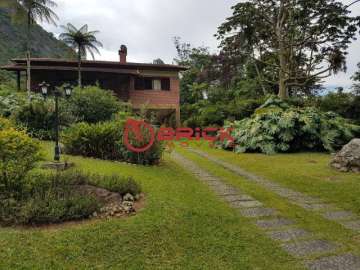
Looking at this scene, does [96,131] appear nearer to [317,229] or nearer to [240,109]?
[317,229]

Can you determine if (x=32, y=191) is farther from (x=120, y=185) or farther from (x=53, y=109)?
(x=53, y=109)

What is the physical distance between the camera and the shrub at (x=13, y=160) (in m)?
4.10

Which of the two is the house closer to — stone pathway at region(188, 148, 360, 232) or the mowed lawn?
stone pathway at region(188, 148, 360, 232)

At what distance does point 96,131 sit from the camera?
848 cm

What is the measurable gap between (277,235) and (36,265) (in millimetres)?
2982

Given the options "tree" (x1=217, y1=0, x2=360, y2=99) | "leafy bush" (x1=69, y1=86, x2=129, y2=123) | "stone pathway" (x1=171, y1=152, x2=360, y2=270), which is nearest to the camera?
"stone pathway" (x1=171, y1=152, x2=360, y2=270)

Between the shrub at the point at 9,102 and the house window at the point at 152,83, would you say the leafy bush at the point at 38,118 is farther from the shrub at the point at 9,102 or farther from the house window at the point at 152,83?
the house window at the point at 152,83

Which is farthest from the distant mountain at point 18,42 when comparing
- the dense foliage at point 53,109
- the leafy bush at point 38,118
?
the leafy bush at point 38,118

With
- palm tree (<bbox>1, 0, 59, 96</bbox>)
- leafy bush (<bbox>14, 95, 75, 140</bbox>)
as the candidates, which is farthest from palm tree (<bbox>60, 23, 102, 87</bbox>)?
leafy bush (<bbox>14, 95, 75, 140</bbox>)

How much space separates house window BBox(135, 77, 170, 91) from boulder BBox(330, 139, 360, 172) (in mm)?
14455

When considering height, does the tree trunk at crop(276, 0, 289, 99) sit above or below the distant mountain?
below

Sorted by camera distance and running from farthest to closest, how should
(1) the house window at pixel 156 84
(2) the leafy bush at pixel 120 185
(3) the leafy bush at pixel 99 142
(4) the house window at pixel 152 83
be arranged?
1. (1) the house window at pixel 156 84
2. (4) the house window at pixel 152 83
3. (3) the leafy bush at pixel 99 142
4. (2) the leafy bush at pixel 120 185

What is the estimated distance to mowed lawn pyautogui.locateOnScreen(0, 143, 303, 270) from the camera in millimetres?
2986

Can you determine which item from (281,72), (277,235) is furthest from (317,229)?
(281,72)
